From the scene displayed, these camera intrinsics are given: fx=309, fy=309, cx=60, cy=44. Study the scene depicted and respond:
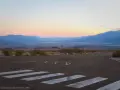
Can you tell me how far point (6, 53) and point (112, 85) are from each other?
28.8 m

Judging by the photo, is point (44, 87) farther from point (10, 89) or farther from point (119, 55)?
point (119, 55)

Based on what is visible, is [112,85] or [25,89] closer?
[25,89]

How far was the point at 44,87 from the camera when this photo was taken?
11305mm

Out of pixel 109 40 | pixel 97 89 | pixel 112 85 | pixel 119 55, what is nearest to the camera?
pixel 97 89

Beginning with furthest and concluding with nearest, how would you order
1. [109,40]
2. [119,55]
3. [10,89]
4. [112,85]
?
[109,40]
[119,55]
[112,85]
[10,89]

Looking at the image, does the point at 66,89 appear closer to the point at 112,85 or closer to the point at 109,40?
the point at 112,85

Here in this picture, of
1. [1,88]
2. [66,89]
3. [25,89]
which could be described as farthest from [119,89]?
[1,88]

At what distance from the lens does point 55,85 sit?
11875 mm

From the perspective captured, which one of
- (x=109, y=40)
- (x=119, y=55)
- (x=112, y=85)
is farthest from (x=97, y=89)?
(x=109, y=40)

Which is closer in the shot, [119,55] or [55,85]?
[55,85]

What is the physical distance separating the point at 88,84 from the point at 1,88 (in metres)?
3.70

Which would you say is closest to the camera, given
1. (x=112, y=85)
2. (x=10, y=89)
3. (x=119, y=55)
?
(x=10, y=89)

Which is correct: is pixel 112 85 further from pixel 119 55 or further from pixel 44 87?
pixel 119 55

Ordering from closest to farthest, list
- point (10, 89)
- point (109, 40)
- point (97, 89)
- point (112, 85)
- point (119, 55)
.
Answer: point (10, 89) < point (97, 89) < point (112, 85) < point (119, 55) < point (109, 40)
